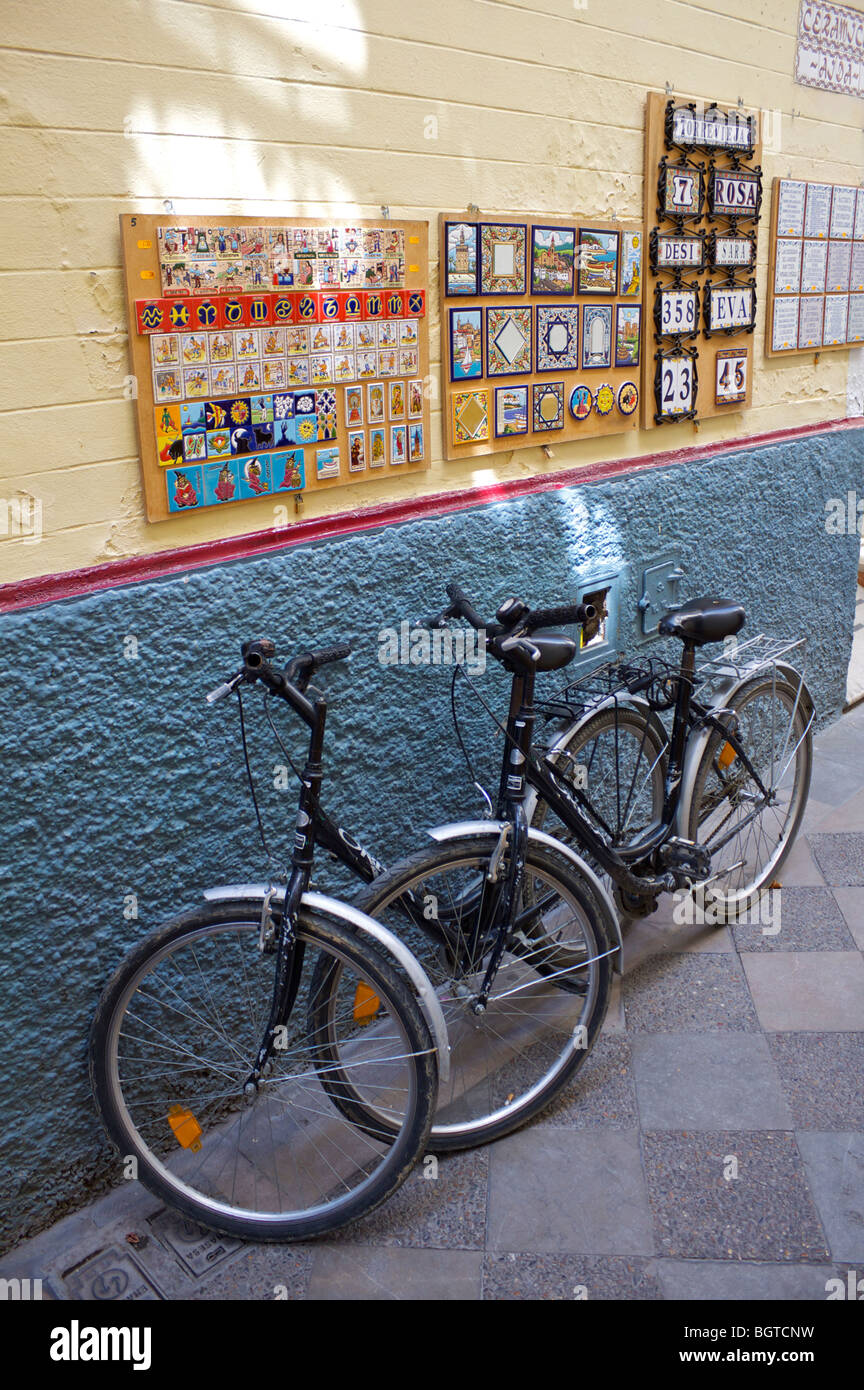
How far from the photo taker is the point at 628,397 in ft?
12.7

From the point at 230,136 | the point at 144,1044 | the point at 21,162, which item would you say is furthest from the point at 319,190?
the point at 144,1044

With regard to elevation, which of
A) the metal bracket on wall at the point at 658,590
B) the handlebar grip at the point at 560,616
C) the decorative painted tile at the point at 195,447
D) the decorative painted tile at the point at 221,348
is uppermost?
the decorative painted tile at the point at 221,348

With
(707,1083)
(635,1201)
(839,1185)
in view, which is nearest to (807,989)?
(707,1083)

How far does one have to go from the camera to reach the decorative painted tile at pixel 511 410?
3.37 meters

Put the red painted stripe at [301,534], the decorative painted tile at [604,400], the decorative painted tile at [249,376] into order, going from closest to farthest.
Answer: the red painted stripe at [301,534] → the decorative painted tile at [249,376] → the decorative painted tile at [604,400]

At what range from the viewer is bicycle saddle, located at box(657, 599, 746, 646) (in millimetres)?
3348

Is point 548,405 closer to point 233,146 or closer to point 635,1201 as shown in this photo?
point 233,146

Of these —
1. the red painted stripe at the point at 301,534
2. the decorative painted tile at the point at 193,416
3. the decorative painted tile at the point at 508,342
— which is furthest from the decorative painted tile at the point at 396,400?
the decorative painted tile at the point at 193,416

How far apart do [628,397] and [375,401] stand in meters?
1.20

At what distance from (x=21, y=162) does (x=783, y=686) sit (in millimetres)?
2814

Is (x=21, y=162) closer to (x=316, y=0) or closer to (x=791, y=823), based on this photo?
(x=316, y=0)

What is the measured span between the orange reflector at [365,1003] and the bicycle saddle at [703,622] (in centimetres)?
133

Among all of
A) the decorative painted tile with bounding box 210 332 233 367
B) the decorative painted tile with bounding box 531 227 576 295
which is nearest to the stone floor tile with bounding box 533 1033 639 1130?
the decorative painted tile with bounding box 210 332 233 367

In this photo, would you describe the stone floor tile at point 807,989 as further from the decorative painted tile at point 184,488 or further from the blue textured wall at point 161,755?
the decorative painted tile at point 184,488
